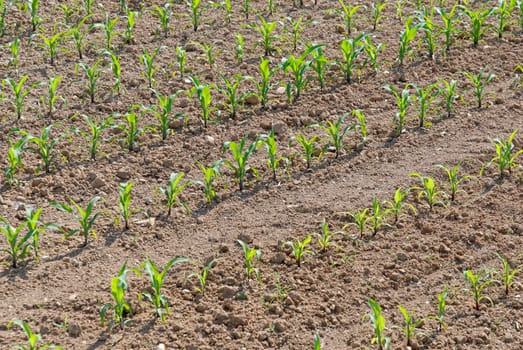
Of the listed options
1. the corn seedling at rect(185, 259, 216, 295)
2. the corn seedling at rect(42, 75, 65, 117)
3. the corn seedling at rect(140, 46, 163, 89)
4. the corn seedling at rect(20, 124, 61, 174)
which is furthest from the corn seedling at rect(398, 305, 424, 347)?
the corn seedling at rect(42, 75, 65, 117)

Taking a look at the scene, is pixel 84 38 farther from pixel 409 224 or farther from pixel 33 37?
pixel 409 224

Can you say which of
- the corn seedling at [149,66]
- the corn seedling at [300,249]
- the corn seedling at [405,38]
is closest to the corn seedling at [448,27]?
the corn seedling at [405,38]

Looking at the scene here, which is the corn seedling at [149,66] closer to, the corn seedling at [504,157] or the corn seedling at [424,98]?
the corn seedling at [424,98]

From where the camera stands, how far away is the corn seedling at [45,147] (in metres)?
6.67

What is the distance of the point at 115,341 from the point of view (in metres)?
5.29

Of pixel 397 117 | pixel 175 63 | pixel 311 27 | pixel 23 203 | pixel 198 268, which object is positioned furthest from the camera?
pixel 311 27

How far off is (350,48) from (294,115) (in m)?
0.80

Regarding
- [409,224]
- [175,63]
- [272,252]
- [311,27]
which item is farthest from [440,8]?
[272,252]

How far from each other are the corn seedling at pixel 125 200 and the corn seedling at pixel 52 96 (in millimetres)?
1364

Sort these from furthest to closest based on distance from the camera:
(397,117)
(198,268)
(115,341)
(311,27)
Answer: (311,27)
(397,117)
(198,268)
(115,341)

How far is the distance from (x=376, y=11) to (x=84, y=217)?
3.98 m

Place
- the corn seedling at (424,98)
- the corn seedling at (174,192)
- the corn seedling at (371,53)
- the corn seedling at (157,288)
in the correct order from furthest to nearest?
the corn seedling at (371,53) → the corn seedling at (424,98) → the corn seedling at (174,192) → the corn seedling at (157,288)

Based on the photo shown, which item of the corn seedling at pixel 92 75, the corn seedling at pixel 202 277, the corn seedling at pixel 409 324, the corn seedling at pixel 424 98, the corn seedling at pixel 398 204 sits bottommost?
the corn seedling at pixel 409 324

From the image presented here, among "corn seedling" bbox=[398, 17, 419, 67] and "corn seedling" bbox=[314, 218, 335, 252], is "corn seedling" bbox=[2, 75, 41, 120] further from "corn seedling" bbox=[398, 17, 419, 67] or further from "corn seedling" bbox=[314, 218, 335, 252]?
"corn seedling" bbox=[398, 17, 419, 67]
